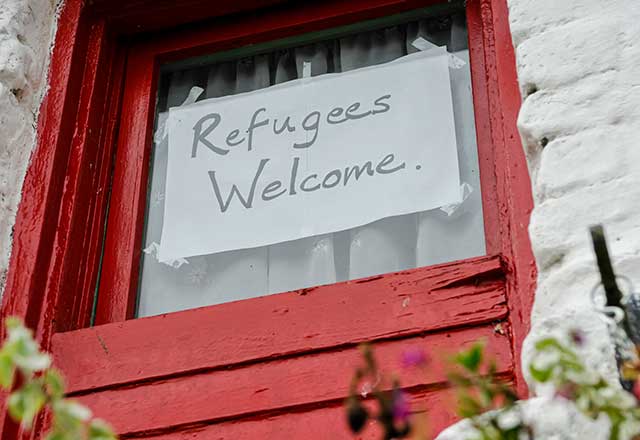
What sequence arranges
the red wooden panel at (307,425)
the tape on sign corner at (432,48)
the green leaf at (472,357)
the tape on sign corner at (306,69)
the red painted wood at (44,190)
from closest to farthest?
the green leaf at (472,357), the red wooden panel at (307,425), the red painted wood at (44,190), the tape on sign corner at (432,48), the tape on sign corner at (306,69)

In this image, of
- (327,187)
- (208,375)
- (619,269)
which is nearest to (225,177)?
(327,187)

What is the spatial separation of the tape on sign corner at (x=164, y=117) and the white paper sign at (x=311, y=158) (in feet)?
0.06

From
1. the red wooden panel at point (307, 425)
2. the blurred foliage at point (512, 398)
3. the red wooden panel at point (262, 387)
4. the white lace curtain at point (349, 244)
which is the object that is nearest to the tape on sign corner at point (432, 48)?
the white lace curtain at point (349, 244)

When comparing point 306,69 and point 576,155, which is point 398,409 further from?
point 306,69

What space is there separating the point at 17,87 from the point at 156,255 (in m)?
0.45

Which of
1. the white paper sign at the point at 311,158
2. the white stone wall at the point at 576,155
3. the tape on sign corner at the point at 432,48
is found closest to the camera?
the white stone wall at the point at 576,155

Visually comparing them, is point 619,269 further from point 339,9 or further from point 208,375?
point 339,9

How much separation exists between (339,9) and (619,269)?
49.9 inches

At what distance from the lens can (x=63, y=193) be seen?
2.41 m

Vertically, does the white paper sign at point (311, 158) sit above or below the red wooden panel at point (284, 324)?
above

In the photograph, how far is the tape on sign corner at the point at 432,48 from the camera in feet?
8.20

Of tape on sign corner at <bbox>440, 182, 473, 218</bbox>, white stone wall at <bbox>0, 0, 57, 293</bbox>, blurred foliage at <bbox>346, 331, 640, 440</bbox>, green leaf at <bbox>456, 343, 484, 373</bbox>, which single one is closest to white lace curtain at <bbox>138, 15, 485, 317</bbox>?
tape on sign corner at <bbox>440, 182, 473, 218</bbox>

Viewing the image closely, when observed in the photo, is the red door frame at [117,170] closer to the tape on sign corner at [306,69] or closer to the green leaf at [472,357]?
the tape on sign corner at [306,69]

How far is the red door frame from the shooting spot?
79.4 inches
